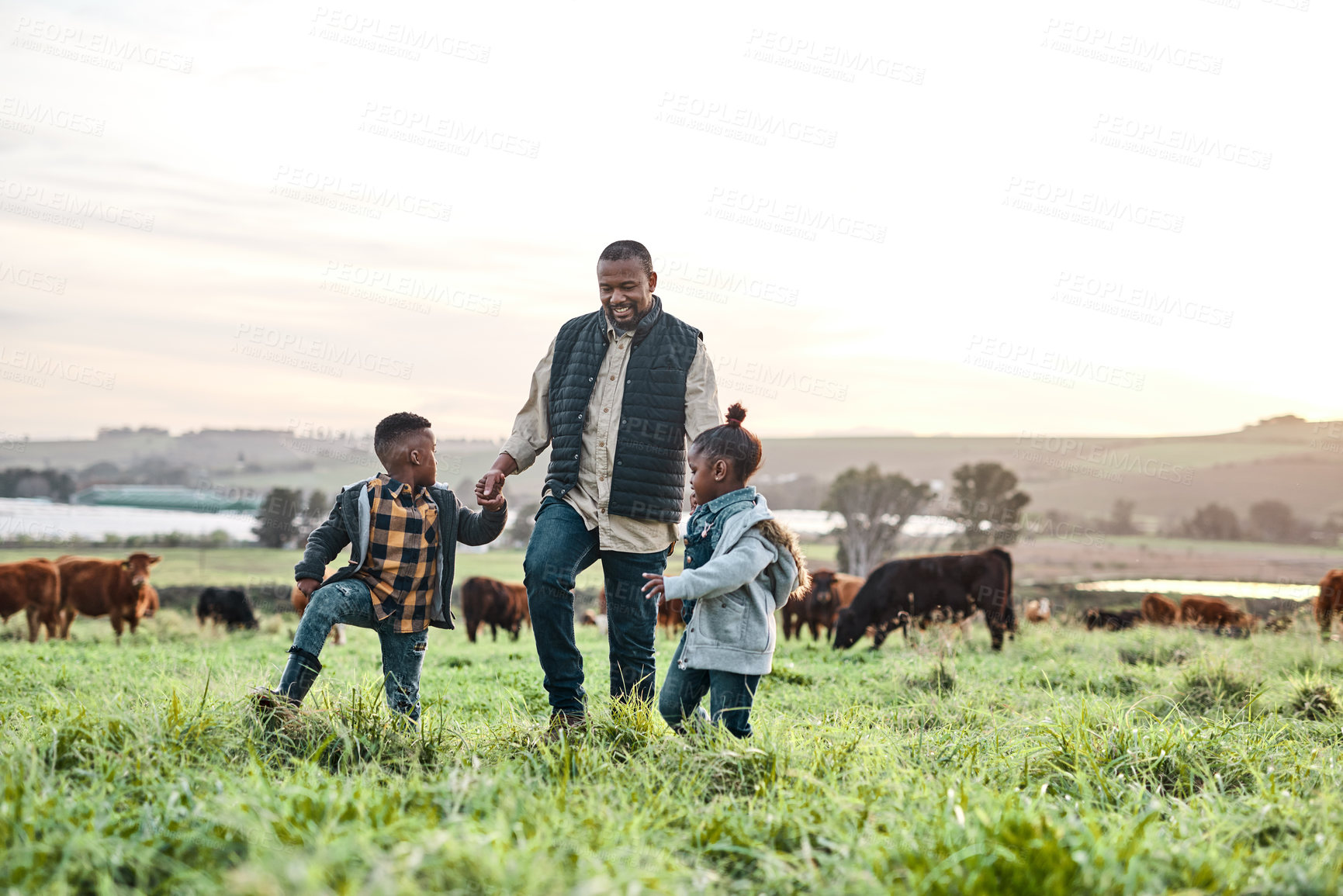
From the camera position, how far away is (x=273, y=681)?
5.90 meters

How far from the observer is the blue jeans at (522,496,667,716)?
4.85 m

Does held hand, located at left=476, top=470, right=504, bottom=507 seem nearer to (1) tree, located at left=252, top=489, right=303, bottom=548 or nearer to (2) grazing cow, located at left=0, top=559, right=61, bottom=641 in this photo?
(2) grazing cow, located at left=0, top=559, right=61, bottom=641

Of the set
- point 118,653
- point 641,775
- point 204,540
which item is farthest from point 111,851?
point 204,540

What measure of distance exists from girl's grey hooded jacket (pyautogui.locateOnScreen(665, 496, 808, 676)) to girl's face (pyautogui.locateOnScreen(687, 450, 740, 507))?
0.17m

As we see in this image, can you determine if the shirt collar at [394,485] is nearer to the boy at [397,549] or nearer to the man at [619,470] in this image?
the boy at [397,549]

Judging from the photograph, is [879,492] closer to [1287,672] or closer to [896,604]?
[896,604]

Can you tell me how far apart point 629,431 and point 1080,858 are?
294cm

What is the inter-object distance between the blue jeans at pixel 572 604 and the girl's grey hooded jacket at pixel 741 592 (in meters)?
0.47

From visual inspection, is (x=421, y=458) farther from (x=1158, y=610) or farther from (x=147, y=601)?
(x=1158, y=610)

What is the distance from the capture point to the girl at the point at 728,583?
14.2 ft

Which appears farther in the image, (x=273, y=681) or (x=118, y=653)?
(x=118, y=653)

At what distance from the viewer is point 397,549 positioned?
499cm

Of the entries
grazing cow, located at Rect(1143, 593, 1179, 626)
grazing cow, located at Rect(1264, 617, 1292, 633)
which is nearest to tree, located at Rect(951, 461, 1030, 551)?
grazing cow, located at Rect(1143, 593, 1179, 626)

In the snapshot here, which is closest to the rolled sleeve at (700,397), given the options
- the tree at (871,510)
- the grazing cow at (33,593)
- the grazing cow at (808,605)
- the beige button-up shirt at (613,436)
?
the beige button-up shirt at (613,436)
